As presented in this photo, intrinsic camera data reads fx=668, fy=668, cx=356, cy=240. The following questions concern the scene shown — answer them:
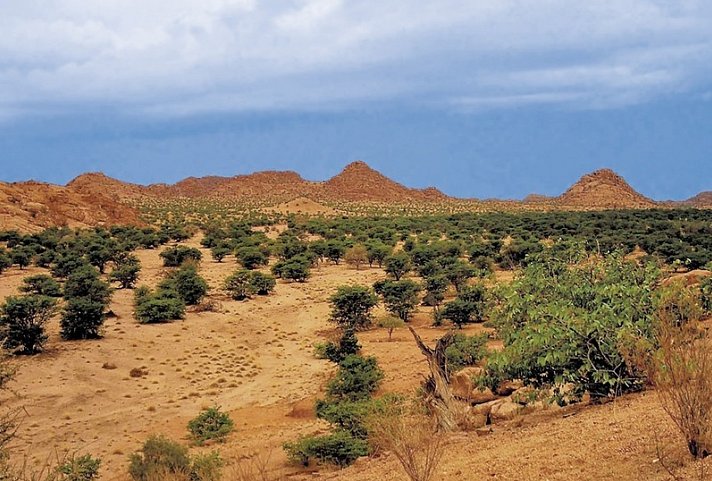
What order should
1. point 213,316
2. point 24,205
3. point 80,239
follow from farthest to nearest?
point 24,205
point 80,239
point 213,316

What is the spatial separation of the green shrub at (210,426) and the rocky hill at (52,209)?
4290 cm

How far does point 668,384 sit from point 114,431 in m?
15.2

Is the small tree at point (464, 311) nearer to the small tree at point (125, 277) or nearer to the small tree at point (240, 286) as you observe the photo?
the small tree at point (240, 286)

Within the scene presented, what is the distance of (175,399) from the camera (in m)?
20.6

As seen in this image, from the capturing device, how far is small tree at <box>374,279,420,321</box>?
29844 mm

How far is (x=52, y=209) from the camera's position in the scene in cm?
6438

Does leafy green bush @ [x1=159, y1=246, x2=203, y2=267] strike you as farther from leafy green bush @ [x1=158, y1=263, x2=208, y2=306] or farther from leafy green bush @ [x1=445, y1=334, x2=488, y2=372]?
leafy green bush @ [x1=445, y1=334, x2=488, y2=372]

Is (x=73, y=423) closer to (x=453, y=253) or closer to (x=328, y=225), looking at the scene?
(x=453, y=253)

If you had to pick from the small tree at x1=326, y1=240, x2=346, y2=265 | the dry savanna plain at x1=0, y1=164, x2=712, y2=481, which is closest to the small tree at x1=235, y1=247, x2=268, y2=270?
the dry savanna plain at x1=0, y1=164, x2=712, y2=481

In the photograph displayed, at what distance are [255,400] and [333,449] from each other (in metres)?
7.47

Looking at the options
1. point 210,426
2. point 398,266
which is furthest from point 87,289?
point 398,266

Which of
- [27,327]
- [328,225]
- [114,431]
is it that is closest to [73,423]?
[114,431]

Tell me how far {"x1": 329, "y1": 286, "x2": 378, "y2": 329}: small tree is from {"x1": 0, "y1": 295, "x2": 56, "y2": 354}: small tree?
1138 cm

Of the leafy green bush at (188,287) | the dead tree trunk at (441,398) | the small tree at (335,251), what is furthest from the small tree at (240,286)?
the dead tree trunk at (441,398)
